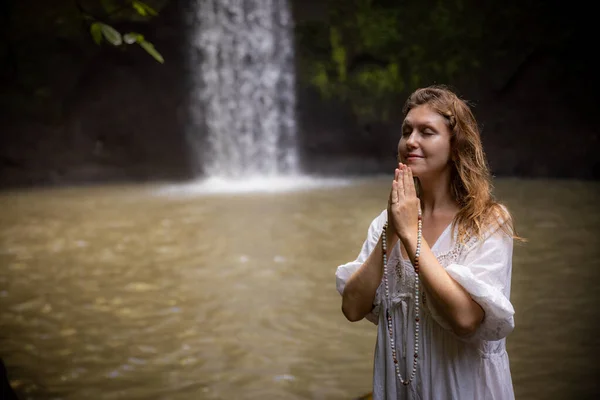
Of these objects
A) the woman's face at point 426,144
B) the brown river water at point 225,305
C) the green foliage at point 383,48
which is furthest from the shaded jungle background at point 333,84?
the woman's face at point 426,144

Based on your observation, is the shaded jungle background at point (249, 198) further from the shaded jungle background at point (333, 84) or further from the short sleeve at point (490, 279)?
the short sleeve at point (490, 279)

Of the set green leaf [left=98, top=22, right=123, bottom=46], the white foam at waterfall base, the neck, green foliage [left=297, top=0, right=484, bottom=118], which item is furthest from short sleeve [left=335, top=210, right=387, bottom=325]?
green foliage [left=297, top=0, right=484, bottom=118]

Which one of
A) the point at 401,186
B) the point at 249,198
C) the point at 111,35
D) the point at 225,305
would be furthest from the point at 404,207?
the point at 249,198

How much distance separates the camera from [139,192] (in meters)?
10.5

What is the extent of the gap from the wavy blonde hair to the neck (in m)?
0.02

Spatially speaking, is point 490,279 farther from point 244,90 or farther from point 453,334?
point 244,90

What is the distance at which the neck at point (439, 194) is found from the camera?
157cm

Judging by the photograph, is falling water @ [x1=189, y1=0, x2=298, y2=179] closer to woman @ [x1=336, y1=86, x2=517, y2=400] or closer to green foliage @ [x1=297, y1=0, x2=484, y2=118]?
green foliage @ [x1=297, y1=0, x2=484, y2=118]

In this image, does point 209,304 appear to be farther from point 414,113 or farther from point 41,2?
point 41,2

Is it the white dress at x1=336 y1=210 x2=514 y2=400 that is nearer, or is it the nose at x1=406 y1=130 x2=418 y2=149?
the white dress at x1=336 y1=210 x2=514 y2=400

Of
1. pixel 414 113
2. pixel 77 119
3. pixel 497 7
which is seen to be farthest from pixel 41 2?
pixel 414 113

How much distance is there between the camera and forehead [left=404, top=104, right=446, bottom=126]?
1.51 metres

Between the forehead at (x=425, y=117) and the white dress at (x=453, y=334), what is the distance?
0.83 feet

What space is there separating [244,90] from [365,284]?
12.5 metres
